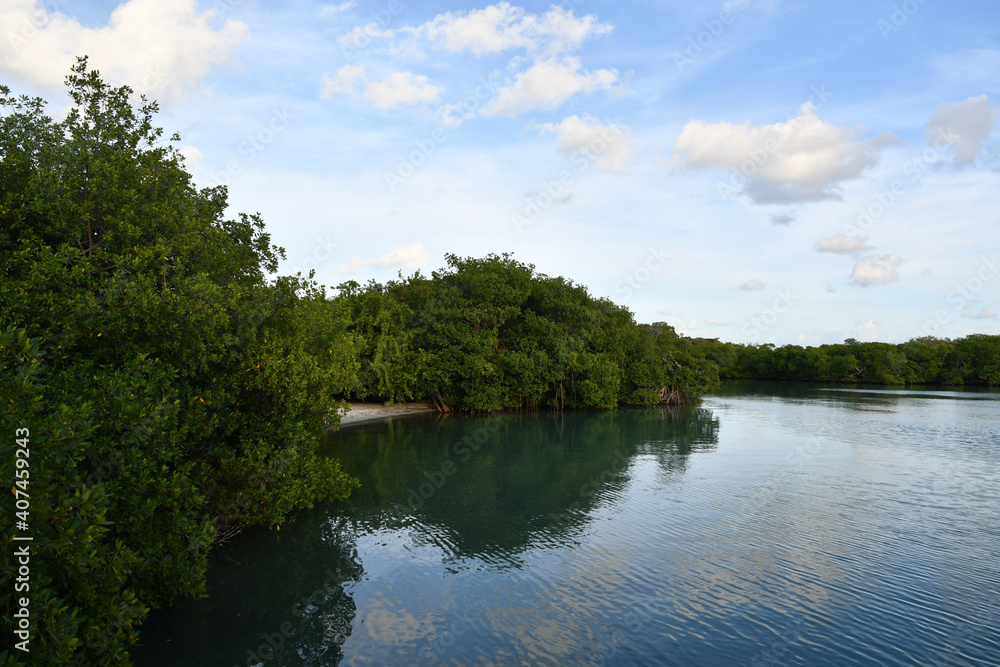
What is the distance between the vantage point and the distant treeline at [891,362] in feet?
362

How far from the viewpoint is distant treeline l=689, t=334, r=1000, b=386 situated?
11038cm

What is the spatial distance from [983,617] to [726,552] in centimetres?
600

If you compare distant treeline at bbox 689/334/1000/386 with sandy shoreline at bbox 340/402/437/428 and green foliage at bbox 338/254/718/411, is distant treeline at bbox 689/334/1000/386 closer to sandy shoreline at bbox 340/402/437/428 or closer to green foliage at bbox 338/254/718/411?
green foliage at bbox 338/254/718/411

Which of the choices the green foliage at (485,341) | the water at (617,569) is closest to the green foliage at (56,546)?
the water at (617,569)

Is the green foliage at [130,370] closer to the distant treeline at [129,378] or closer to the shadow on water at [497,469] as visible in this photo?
the distant treeline at [129,378]

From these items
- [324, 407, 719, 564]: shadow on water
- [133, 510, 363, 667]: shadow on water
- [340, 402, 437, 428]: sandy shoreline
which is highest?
[340, 402, 437, 428]: sandy shoreline

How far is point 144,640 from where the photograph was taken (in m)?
11.4

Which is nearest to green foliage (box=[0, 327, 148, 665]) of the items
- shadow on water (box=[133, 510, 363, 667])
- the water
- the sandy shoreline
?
shadow on water (box=[133, 510, 363, 667])

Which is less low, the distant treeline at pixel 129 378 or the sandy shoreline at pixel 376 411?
the distant treeline at pixel 129 378

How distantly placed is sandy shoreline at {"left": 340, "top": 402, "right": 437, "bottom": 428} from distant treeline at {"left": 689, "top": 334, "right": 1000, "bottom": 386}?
221ft

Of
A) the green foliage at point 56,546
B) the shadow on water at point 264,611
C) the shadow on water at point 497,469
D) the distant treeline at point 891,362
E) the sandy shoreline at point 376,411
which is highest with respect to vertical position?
the distant treeline at point 891,362

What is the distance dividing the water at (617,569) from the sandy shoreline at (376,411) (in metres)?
14.5

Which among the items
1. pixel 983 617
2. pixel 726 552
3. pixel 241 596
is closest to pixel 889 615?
pixel 983 617

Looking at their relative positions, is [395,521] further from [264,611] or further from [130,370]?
[130,370]
